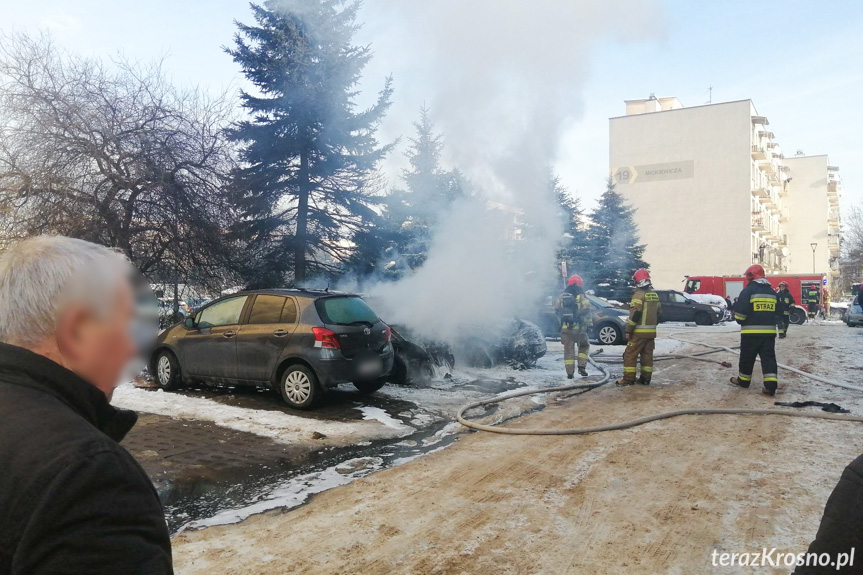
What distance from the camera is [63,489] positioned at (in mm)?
1115

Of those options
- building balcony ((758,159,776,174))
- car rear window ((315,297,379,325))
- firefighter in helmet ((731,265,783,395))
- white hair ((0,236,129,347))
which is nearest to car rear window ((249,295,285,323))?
car rear window ((315,297,379,325))

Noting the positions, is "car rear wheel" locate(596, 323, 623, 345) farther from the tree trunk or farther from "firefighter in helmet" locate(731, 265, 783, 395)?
the tree trunk

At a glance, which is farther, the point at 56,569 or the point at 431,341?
the point at 431,341

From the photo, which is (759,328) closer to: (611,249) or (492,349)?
(492,349)

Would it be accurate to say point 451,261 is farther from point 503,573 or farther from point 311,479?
point 503,573

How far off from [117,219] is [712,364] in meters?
12.6

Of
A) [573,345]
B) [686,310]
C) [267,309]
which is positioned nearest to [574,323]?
[573,345]

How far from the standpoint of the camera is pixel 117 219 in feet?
36.7

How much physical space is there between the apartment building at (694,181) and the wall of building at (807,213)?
2539 centimetres

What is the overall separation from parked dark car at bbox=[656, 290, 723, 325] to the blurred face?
2564 cm

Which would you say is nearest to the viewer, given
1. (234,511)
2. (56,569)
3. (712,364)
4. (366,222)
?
(56,569)

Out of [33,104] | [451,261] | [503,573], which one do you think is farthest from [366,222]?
[503,573]

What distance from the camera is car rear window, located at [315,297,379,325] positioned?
7.94 meters

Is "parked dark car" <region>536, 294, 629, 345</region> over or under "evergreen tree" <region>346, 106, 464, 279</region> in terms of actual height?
under
